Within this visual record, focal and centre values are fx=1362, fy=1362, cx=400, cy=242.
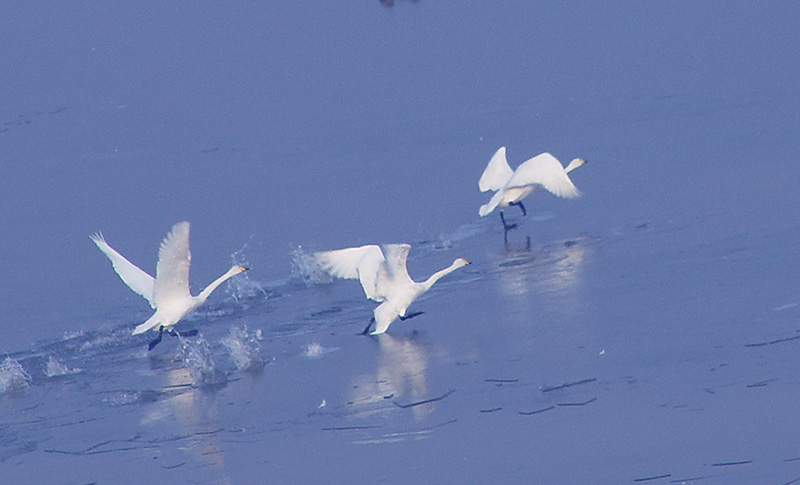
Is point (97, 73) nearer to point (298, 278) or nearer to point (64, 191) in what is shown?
point (64, 191)

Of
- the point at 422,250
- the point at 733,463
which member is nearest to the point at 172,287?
the point at 422,250

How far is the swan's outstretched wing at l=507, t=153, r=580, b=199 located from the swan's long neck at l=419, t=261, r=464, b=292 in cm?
225

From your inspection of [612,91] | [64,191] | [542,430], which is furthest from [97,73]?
[542,430]

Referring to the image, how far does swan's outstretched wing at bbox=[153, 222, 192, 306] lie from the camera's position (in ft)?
34.6

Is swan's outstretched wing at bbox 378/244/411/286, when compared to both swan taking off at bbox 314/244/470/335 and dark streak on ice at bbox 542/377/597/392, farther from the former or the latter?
dark streak on ice at bbox 542/377/597/392

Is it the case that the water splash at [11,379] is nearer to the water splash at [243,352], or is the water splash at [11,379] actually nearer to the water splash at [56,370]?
the water splash at [56,370]

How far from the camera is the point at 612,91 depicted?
61.7 ft

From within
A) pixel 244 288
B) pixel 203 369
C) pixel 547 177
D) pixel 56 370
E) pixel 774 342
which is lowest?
pixel 774 342

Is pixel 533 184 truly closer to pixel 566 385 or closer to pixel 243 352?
pixel 243 352

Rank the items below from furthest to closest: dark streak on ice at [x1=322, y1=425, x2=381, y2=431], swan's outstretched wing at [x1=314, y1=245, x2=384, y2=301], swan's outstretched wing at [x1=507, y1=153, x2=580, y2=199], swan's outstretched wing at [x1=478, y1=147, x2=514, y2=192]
A: 1. swan's outstretched wing at [x1=478, y1=147, x2=514, y2=192]
2. swan's outstretched wing at [x1=507, y1=153, x2=580, y2=199]
3. swan's outstretched wing at [x1=314, y1=245, x2=384, y2=301]
4. dark streak on ice at [x1=322, y1=425, x2=381, y2=431]

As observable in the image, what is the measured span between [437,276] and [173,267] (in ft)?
7.06

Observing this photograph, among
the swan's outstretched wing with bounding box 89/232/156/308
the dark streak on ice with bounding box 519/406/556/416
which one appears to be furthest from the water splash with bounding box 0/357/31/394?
the dark streak on ice with bounding box 519/406/556/416

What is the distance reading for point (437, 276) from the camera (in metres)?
11.2

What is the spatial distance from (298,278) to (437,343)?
7.85 feet
